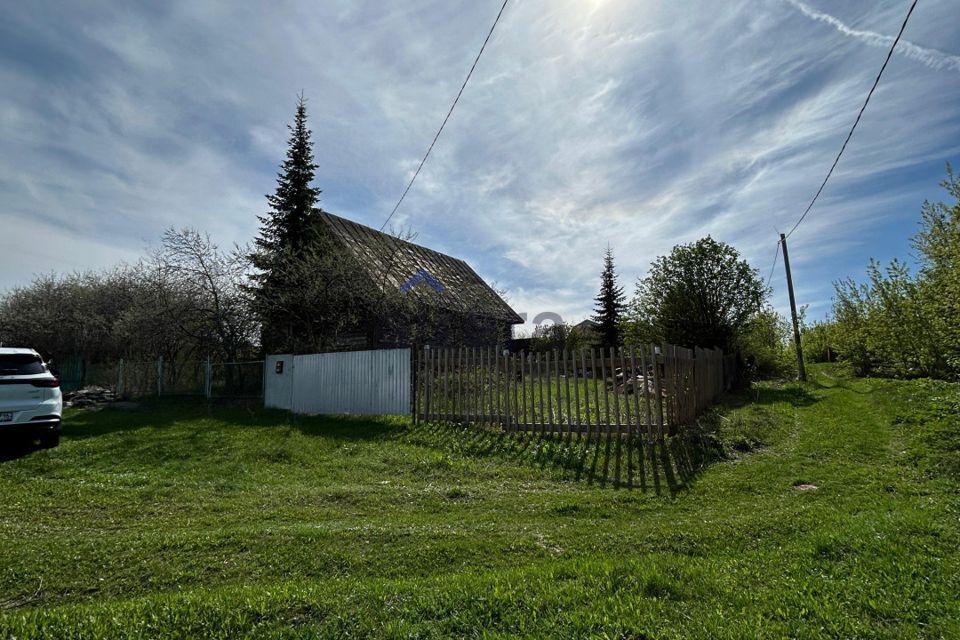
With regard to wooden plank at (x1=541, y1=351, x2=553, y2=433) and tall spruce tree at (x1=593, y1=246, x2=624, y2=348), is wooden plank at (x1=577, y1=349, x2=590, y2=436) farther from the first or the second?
tall spruce tree at (x1=593, y1=246, x2=624, y2=348)

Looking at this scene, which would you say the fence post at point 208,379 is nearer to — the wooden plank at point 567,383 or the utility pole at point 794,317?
the wooden plank at point 567,383

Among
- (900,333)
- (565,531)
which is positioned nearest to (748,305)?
(900,333)

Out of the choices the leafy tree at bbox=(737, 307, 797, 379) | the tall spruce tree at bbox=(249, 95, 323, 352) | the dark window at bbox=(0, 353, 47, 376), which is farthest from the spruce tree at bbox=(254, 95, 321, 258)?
the leafy tree at bbox=(737, 307, 797, 379)

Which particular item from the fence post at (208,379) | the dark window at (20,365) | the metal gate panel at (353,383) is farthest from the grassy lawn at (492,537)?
the fence post at (208,379)

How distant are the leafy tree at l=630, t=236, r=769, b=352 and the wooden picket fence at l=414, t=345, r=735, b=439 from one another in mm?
6970

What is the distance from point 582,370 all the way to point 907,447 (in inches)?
191

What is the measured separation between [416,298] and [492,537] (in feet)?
41.3

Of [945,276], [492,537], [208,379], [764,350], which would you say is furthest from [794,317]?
[208,379]

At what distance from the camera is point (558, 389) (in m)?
8.67

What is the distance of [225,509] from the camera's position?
17.9ft

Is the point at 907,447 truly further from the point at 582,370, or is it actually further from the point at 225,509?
Answer: the point at 225,509

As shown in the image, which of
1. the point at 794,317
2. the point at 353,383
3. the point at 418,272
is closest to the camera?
the point at 353,383

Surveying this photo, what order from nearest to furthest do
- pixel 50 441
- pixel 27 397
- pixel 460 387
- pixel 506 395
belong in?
pixel 27 397 → pixel 50 441 → pixel 506 395 → pixel 460 387

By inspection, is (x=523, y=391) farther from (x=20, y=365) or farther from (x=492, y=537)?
(x=20, y=365)
